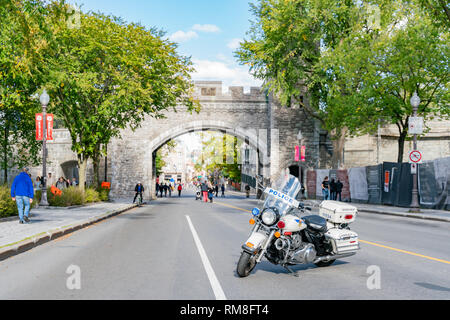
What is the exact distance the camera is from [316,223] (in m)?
6.42

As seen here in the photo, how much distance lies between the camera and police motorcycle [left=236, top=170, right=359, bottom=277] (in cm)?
592

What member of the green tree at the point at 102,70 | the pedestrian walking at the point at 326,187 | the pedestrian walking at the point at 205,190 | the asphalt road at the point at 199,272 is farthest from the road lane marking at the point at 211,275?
the pedestrian walking at the point at 205,190

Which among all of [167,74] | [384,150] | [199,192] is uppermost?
[167,74]

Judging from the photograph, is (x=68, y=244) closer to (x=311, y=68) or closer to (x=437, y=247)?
(x=437, y=247)

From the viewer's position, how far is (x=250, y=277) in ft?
20.0

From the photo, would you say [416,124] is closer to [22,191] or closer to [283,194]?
[283,194]

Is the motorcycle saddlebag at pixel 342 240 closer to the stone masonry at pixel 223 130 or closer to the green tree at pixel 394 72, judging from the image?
the green tree at pixel 394 72

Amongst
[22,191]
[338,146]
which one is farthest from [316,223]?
[338,146]

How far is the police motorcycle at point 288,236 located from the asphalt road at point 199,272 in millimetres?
262

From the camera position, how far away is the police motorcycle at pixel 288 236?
5918 millimetres

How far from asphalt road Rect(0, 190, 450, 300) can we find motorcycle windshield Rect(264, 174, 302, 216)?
0.98m

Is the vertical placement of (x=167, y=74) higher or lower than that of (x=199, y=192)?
higher

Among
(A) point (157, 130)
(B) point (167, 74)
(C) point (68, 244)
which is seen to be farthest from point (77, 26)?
(A) point (157, 130)

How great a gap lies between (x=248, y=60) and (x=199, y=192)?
11299 millimetres
